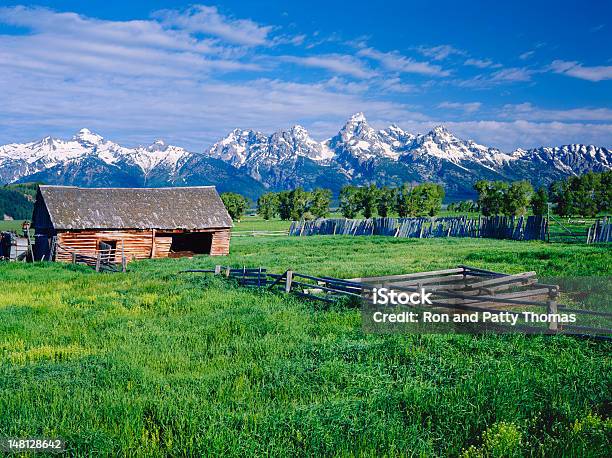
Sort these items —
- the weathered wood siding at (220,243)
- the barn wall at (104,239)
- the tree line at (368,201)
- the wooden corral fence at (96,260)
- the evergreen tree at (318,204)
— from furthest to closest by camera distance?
the evergreen tree at (318,204) < the tree line at (368,201) < the weathered wood siding at (220,243) < the barn wall at (104,239) < the wooden corral fence at (96,260)

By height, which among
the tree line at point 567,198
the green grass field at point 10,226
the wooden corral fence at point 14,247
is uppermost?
the tree line at point 567,198

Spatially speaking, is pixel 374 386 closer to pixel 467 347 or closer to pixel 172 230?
pixel 467 347

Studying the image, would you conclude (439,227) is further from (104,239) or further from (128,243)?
(104,239)

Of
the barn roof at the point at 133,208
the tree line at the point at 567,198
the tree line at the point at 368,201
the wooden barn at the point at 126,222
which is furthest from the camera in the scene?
the tree line at the point at 368,201

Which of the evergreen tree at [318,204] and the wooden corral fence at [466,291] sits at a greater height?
the evergreen tree at [318,204]

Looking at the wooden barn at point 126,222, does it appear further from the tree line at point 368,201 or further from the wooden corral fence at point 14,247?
the tree line at point 368,201

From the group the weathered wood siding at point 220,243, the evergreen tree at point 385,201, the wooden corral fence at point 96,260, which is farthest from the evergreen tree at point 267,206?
the wooden corral fence at point 96,260

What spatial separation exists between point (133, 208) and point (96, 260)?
11201 mm

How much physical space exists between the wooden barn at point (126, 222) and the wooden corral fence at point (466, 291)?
1821 cm

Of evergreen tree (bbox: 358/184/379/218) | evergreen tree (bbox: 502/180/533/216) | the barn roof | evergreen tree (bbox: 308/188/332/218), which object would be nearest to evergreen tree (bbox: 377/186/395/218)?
evergreen tree (bbox: 358/184/379/218)

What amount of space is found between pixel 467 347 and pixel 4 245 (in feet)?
123

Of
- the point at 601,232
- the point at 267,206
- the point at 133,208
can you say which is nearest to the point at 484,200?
the point at 601,232

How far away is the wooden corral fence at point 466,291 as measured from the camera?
1093 cm

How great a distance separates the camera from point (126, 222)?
3838cm
